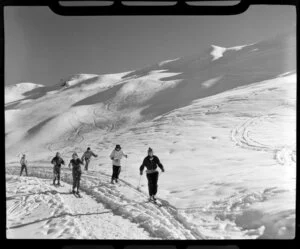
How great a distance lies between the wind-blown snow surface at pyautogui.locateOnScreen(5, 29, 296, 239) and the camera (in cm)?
444

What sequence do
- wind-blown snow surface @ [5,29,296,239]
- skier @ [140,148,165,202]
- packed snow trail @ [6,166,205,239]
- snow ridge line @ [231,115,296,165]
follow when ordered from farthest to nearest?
snow ridge line @ [231,115,296,165] < skier @ [140,148,165,202] < wind-blown snow surface @ [5,29,296,239] < packed snow trail @ [6,166,205,239]

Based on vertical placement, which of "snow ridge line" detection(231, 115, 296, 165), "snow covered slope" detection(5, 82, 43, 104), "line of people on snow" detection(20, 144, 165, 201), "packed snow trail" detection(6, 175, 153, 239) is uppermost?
"snow covered slope" detection(5, 82, 43, 104)

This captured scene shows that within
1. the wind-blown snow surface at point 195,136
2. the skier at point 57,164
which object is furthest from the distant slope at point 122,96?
the skier at point 57,164

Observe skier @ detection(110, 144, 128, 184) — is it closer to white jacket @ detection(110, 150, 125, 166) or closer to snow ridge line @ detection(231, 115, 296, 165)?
white jacket @ detection(110, 150, 125, 166)

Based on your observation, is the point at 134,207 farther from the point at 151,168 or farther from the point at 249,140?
the point at 249,140

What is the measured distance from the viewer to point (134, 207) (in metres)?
5.07

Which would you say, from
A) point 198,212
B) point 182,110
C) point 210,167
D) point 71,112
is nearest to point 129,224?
point 198,212

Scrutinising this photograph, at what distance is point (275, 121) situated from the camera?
967 cm

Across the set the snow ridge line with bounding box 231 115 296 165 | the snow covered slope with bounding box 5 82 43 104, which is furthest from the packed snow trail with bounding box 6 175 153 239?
the snow ridge line with bounding box 231 115 296 165

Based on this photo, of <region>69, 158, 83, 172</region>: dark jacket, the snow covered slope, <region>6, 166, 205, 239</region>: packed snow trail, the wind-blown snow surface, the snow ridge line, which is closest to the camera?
<region>6, 166, 205, 239</region>: packed snow trail

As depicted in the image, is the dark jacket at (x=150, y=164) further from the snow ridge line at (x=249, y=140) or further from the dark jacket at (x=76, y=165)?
the snow ridge line at (x=249, y=140)

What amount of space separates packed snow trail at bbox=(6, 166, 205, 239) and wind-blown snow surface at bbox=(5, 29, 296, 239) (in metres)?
0.02

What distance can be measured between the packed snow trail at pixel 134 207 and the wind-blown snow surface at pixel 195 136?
0.08 ft

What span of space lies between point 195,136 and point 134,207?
20.3 ft
